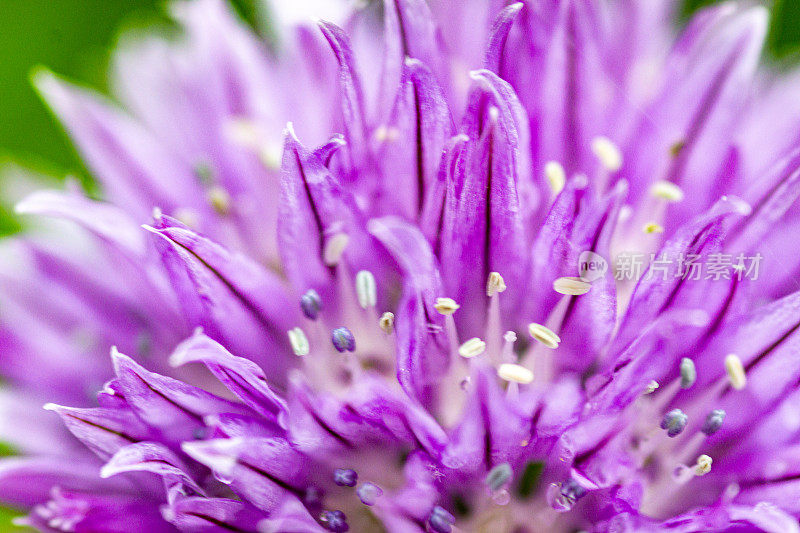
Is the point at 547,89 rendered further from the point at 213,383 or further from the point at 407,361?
the point at 213,383

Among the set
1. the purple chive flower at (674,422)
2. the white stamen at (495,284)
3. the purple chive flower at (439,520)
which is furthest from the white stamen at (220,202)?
the purple chive flower at (674,422)

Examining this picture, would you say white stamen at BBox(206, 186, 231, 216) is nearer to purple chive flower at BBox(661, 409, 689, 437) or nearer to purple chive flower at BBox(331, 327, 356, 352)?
purple chive flower at BBox(331, 327, 356, 352)

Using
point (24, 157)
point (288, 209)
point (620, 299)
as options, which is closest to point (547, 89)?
point (620, 299)

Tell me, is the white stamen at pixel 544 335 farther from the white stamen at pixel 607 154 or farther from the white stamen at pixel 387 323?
the white stamen at pixel 607 154

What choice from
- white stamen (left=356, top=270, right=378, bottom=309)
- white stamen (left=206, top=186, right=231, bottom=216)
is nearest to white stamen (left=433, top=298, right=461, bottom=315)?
white stamen (left=356, top=270, right=378, bottom=309)

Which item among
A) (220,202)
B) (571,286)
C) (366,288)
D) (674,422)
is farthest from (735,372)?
(220,202)

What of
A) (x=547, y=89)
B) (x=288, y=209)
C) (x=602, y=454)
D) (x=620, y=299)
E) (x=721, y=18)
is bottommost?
(x=602, y=454)
